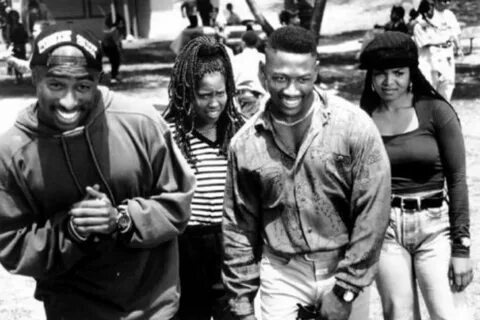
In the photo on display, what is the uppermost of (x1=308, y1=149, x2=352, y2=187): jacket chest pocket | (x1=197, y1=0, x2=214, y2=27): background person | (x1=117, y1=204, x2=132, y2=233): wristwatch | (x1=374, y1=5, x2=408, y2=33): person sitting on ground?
(x1=308, y1=149, x2=352, y2=187): jacket chest pocket

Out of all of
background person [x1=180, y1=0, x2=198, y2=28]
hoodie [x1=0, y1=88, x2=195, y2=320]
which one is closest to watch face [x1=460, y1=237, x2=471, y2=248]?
hoodie [x1=0, y1=88, x2=195, y2=320]

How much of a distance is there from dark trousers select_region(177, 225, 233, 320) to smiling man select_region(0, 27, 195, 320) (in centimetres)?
81

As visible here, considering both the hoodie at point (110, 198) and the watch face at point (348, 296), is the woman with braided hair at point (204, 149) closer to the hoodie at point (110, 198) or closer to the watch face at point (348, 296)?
the hoodie at point (110, 198)

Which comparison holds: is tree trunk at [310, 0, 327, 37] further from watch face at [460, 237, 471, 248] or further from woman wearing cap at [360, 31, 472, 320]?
watch face at [460, 237, 471, 248]

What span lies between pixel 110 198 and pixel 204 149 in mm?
1063

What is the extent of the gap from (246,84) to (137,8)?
964 inches

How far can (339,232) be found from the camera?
3.38 meters

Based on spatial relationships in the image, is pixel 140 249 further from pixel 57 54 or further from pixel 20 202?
pixel 57 54

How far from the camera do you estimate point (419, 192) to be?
3.97 metres

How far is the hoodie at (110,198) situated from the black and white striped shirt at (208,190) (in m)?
0.72

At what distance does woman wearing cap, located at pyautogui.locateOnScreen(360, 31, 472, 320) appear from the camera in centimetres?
391

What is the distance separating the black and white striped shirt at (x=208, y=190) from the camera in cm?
396

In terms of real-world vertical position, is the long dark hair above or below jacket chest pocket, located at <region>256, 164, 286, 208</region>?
above

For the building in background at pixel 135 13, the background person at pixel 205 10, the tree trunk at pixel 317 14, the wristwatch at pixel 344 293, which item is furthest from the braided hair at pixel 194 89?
the building in background at pixel 135 13
